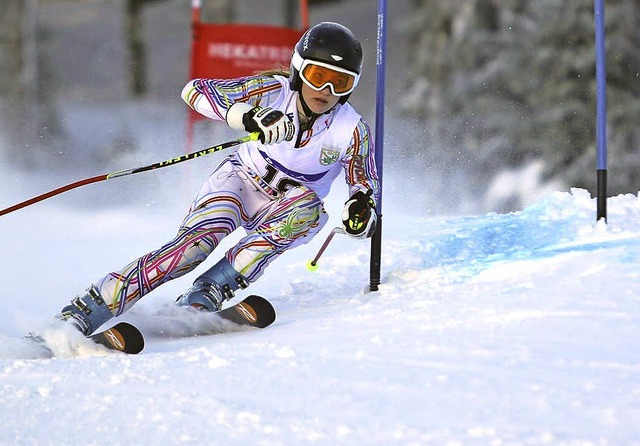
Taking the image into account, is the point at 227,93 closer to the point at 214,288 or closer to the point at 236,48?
the point at 214,288

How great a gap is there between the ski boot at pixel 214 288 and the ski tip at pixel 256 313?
16cm

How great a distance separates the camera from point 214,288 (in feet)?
8.69

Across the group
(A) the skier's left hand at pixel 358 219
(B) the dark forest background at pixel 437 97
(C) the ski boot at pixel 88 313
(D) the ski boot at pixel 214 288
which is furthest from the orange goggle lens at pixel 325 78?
(B) the dark forest background at pixel 437 97

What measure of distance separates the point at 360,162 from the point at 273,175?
0.79 feet

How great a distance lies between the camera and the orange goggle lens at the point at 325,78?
8.69 ft

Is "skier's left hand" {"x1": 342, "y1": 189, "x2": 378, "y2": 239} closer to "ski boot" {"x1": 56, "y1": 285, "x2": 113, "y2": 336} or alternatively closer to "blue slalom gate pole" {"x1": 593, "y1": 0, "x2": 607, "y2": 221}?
"ski boot" {"x1": 56, "y1": 285, "x2": 113, "y2": 336}

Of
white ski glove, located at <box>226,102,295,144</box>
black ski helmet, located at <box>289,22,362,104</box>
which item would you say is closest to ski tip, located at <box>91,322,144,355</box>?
white ski glove, located at <box>226,102,295,144</box>

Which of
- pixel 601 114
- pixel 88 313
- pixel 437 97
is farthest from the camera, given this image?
pixel 437 97

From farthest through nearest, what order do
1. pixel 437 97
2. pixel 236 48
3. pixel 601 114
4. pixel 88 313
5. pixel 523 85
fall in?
pixel 437 97 → pixel 523 85 → pixel 236 48 → pixel 601 114 → pixel 88 313

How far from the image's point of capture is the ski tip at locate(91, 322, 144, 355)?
7.20ft

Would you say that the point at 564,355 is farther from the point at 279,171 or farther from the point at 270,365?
the point at 279,171

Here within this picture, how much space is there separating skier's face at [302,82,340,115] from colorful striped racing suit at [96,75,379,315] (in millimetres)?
38

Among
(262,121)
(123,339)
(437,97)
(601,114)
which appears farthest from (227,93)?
(437,97)

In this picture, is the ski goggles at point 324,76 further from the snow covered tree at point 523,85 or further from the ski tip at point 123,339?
the snow covered tree at point 523,85
